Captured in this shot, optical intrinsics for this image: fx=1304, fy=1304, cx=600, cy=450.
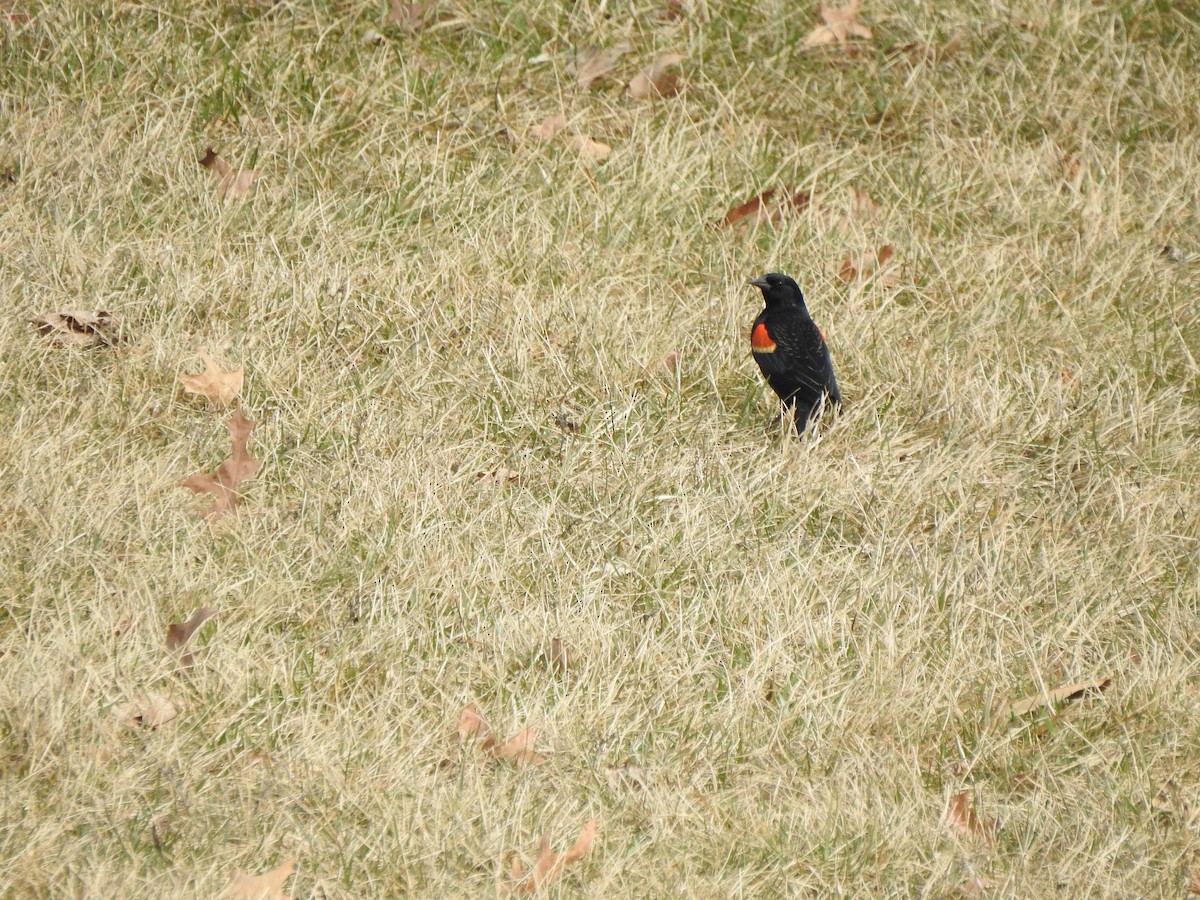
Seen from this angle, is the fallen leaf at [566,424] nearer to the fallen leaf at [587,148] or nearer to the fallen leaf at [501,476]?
the fallen leaf at [501,476]

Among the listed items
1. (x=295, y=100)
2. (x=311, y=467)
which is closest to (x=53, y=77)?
(x=295, y=100)

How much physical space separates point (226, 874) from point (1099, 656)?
2.12 meters

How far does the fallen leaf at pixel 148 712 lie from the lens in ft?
9.00

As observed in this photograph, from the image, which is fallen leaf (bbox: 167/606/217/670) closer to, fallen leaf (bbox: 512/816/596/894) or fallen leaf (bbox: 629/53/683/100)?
fallen leaf (bbox: 512/816/596/894)

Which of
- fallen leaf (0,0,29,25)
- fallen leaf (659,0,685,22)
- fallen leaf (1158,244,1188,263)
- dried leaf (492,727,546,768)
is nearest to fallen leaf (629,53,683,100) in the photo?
fallen leaf (659,0,685,22)

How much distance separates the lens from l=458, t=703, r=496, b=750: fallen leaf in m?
2.84

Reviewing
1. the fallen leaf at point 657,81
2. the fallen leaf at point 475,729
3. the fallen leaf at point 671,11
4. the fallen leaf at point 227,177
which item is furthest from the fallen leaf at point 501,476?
the fallen leaf at point 671,11

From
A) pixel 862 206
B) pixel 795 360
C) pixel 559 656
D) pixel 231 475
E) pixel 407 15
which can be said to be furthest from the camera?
pixel 407 15

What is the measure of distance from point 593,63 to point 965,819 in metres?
3.63

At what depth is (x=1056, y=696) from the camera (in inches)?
122

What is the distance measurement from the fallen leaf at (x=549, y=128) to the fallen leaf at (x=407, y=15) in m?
0.70

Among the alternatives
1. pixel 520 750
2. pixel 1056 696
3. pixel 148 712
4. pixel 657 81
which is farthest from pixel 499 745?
pixel 657 81

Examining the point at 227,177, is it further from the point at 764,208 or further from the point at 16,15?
the point at 764,208

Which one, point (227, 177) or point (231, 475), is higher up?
point (227, 177)
